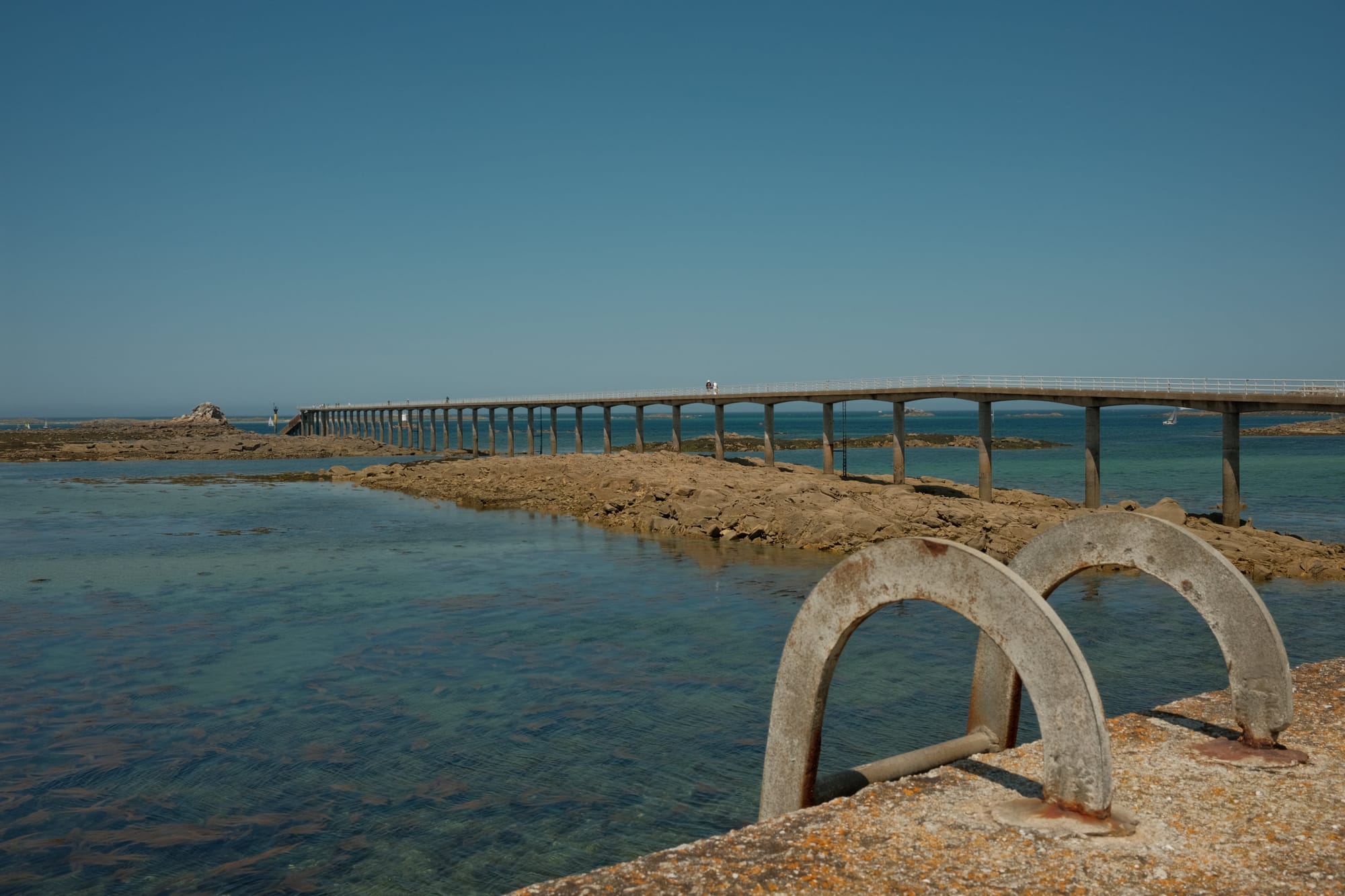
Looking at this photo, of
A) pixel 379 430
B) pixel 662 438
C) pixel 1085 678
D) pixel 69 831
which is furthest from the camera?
pixel 662 438

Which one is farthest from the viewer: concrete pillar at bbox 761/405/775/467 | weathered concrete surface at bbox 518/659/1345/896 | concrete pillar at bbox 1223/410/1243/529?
concrete pillar at bbox 761/405/775/467

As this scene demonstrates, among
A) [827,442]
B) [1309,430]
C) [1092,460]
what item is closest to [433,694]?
[1092,460]

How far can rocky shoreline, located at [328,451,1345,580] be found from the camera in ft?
89.4

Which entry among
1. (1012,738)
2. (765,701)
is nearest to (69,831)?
(765,701)

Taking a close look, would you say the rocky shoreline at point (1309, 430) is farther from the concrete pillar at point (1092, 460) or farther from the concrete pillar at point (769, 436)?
the concrete pillar at point (1092, 460)

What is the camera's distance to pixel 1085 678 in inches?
263

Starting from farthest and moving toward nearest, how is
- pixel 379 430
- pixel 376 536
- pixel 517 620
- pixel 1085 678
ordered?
pixel 379 430
pixel 376 536
pixel 517 620
pixel 1085 678

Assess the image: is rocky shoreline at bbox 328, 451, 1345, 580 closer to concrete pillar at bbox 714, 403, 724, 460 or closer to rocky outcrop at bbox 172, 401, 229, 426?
concrete pillar at bbox 714, 403, 724, 460

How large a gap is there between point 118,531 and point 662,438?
132067 mm

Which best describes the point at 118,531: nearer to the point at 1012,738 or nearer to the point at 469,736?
the point at 469,736

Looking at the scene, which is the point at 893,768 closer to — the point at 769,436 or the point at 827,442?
the point at 827,442

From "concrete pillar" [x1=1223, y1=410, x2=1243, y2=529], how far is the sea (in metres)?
3.95

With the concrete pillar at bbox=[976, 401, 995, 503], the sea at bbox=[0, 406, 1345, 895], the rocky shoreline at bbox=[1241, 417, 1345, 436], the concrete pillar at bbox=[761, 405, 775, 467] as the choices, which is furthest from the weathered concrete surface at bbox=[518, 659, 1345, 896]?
the rocky shoreline at bbox=[1241, 417, 1345, 436]

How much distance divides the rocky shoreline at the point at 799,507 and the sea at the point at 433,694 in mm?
1699
